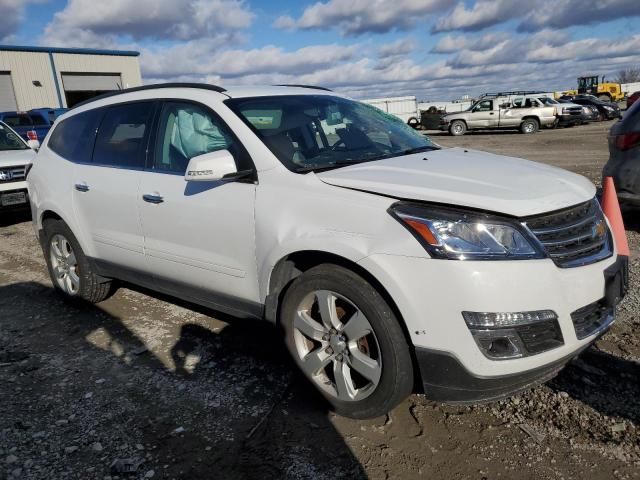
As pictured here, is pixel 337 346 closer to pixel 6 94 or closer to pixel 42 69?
pixel 6 94

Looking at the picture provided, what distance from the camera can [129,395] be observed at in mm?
3176

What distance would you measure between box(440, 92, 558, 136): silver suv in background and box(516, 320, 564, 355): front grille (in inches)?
943

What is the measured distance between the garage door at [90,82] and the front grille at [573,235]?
3381 centimetres

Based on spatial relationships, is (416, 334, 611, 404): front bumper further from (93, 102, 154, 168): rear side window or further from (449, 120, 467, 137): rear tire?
(449, 120, 467, 137): rear tire

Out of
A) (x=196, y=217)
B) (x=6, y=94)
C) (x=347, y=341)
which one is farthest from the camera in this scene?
(x=6, y=94)

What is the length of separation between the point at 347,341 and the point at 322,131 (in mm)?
1521

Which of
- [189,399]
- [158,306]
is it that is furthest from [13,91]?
[189,399]

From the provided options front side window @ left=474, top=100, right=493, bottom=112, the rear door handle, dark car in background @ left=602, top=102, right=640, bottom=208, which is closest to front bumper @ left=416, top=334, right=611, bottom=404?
the rear door handle

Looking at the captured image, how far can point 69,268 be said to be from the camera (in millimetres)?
4770

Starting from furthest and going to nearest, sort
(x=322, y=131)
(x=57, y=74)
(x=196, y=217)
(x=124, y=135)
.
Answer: (x=57, y=74) < (x=124, y=135) < (x=322, y=131) < (x=196, y=217)

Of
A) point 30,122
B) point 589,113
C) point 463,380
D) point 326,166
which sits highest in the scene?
point 30,122

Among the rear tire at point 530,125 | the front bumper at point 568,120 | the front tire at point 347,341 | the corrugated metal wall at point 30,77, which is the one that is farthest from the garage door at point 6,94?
the front tire at point 347,341

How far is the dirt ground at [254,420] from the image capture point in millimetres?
2477

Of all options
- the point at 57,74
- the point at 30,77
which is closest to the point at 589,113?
the point at 57,74
